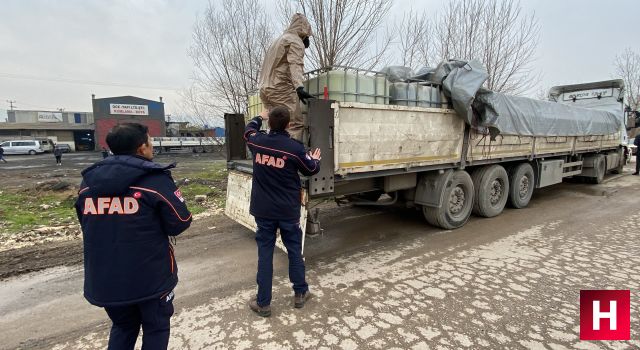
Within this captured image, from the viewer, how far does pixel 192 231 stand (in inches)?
217

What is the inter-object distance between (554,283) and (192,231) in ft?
16.2

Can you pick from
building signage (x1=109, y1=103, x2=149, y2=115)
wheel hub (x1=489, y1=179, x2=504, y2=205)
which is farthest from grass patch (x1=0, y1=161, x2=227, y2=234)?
building signage (x1=109, y1=103, x2=149, y2=115)

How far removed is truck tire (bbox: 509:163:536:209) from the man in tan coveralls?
498cm

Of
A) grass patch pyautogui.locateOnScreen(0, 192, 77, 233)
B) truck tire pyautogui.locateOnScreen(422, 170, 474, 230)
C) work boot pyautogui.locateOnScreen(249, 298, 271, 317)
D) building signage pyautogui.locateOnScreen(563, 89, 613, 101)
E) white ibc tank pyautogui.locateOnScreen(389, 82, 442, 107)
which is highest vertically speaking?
building signage pyautogui.locateOnScreen(563, 89, 613, 101)

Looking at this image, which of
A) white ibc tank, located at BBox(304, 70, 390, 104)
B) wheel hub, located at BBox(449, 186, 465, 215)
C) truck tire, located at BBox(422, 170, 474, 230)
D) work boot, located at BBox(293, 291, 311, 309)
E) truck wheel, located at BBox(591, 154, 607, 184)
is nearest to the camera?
work boot, located at BBox(293, 291, 311, 309)

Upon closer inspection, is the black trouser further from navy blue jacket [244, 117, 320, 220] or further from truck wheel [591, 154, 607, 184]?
truck wheel [591, 154, 607, 184]

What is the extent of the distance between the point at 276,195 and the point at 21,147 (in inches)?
1743

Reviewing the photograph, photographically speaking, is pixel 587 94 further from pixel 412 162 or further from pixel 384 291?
pixel 384 291

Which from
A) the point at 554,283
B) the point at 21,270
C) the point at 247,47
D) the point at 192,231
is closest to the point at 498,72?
the point at 247,47

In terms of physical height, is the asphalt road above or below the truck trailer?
below

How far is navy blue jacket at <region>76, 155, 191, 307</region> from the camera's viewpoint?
1770 mm

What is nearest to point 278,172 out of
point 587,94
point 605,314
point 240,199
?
point 240,199

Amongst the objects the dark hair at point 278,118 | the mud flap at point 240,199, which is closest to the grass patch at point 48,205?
the mud flap at point 240,199

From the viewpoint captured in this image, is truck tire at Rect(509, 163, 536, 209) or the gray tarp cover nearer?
the gray tarp cover
